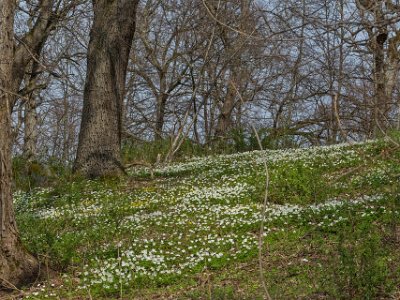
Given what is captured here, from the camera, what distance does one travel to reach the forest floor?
627cm

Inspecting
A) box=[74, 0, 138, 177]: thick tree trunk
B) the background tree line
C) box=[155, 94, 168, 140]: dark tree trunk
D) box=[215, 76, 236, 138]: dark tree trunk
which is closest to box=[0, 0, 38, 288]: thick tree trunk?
the background tree line

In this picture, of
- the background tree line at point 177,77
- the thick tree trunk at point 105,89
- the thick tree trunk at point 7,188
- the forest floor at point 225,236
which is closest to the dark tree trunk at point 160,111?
the background tree line at point 177,77

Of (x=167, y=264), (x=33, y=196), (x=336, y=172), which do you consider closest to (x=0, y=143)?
(x=167, y=264)

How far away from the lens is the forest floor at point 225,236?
6.27 m

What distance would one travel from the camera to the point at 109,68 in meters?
Result: 14.3

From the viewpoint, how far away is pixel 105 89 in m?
14.1

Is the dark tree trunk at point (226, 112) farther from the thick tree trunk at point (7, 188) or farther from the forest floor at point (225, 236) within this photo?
the thick tree trunk at point (7, 188)

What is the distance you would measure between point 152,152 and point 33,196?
5.58m

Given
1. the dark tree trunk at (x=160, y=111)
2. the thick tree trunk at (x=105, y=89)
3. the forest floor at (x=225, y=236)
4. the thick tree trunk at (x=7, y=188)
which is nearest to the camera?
the forest floor at (x=225, y=236)

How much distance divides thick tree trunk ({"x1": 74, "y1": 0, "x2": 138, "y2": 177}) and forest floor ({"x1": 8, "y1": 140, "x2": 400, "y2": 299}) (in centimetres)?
127

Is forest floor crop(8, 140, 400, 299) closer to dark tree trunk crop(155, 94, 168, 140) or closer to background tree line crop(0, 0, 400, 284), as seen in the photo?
background tree line crop(0, 0, 400, 284)

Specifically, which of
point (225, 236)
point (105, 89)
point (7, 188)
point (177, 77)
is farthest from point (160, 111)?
point (7, 188)

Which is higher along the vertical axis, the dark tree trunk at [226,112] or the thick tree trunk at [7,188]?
the dark tree trunk at [226,112]

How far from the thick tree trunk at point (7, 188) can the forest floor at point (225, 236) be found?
280 millimetres
